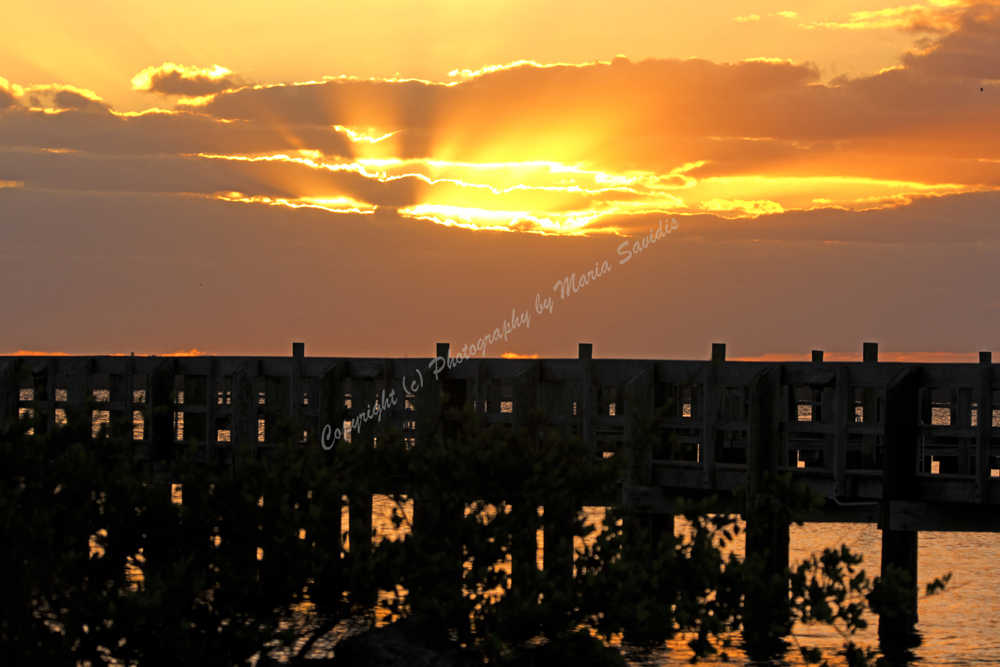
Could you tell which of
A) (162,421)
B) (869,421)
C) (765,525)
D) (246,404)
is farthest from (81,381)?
(765,525)

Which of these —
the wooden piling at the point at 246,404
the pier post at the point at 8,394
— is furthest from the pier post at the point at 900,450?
the pier post at the point at 8,394

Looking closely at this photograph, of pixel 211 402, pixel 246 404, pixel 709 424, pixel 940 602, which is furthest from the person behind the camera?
pixel 940 602

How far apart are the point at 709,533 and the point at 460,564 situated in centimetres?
206

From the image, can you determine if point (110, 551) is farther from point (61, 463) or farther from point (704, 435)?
point (704, 435)

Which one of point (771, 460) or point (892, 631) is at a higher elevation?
point (771, 460)

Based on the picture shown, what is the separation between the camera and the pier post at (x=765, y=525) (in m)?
8.69

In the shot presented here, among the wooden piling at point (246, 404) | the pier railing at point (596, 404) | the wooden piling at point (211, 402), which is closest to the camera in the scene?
the pier railing at point (596, 404)

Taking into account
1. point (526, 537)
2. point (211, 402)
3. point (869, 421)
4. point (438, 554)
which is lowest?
point (438, 554)

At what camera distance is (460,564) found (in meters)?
8.53

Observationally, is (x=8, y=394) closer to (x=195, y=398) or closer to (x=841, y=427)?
(x=195, y=398)

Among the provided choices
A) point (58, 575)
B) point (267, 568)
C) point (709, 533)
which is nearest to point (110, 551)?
point (58, 575)

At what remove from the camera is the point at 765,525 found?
30.8ft

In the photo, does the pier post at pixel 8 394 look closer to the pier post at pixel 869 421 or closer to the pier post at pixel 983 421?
the pier post at pixel 869 421

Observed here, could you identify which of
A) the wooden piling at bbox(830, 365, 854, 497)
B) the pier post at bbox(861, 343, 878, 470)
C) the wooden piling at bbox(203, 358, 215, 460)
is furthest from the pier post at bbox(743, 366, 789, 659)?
the wooden piling at bbox(203, 358, 215, 460)
